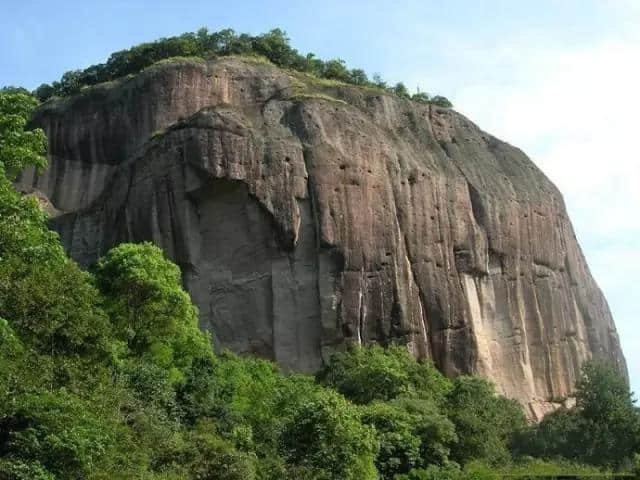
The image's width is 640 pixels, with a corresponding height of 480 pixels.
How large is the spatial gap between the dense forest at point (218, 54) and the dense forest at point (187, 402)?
19.6 m

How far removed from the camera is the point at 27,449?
2025 centimetres

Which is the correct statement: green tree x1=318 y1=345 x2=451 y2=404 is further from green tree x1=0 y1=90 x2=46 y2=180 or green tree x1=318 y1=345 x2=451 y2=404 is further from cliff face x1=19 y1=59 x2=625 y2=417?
green tree x1=0 y1=90 x2=46 y2=180

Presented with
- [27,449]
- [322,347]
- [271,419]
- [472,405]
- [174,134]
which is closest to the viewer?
[27,449]

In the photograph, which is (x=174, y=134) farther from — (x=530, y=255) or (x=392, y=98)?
(x=530, y=255)

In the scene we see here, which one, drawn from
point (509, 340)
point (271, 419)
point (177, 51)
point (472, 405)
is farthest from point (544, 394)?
point (177, 51)

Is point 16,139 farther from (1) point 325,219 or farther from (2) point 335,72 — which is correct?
(2) point 335,72

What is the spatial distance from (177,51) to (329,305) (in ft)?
61.9

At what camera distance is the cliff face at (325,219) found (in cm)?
4344

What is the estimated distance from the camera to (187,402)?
30672 millimetres

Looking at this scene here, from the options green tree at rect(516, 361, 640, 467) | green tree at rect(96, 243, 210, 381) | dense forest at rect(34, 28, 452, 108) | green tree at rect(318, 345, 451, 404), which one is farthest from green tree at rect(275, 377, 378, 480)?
→ dense forest at rect(34, 28, 452, 108)

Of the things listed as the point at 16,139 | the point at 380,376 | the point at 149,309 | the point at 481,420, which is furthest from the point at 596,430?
the point at 16,139

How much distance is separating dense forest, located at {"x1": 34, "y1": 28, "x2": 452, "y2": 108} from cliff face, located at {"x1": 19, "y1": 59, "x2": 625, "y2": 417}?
3452 mm

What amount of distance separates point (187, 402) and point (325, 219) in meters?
14.7

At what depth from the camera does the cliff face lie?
143 feet
